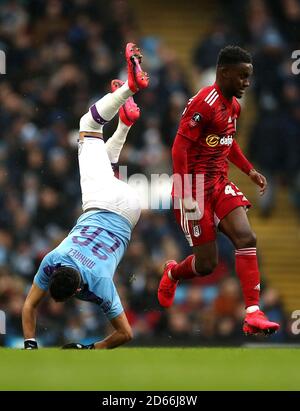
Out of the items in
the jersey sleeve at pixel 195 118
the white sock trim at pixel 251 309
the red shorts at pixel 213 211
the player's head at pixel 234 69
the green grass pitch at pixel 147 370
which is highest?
the player's head at pixel 234 69

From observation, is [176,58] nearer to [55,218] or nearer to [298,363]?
[55,218]

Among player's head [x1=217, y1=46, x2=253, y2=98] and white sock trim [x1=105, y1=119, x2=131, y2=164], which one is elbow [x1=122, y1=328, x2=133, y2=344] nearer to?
white sock trim [x1=105, y1=119, x2=131, y2=164]

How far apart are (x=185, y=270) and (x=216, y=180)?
0.94 m

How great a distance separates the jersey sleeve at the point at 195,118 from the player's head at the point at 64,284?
4.53 feet

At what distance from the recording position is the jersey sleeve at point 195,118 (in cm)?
986

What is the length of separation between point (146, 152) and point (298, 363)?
6118mm

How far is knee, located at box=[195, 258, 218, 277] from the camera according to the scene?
10.4 m

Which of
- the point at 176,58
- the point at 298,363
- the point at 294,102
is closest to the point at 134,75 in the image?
the point at 298,363

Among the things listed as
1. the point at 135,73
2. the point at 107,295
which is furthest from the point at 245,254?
the point at 135,73

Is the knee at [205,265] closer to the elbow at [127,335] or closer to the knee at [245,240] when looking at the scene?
the knee at [245,240]

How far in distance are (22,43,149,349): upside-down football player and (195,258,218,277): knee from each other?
62 cm
